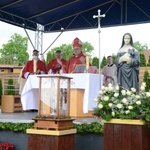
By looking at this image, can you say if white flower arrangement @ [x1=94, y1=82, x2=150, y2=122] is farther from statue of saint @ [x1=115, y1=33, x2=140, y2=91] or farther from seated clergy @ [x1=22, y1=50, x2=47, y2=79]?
seated clergy @ [x1=22, y1=50, x2=47, y2=79]

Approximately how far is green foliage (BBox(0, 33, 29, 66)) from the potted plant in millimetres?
38880

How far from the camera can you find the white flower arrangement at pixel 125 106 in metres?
4.36

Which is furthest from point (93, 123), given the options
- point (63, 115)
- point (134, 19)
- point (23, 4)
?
point (134, 19)

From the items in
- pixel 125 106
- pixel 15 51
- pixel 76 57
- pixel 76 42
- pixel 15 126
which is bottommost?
pixel 15 126

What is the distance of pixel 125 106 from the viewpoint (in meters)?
4.47

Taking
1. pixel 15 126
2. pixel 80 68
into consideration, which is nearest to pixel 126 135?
pixel 15 126

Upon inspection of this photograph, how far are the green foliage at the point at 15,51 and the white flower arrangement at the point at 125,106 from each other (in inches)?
1529

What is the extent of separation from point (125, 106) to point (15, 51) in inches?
1674

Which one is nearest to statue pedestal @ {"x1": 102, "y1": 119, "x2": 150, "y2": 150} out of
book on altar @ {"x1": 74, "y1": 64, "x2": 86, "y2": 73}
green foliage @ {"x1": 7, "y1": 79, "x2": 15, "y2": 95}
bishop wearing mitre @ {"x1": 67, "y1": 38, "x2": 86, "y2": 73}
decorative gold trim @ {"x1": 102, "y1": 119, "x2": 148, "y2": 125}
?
decorative gold trim @ {"x1": 102, "y1": 119, "x2": 148, "y2": 125}

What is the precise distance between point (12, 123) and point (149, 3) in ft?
19.2

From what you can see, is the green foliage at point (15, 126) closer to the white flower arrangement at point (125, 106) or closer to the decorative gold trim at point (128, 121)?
the white flower arrangement at point (125, 106)

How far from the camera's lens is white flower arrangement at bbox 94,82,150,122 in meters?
4.36

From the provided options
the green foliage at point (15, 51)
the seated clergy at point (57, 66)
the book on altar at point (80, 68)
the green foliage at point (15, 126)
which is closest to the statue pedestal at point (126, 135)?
the green foliage at point (15, 126)

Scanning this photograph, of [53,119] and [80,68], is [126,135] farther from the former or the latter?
[80,68]
